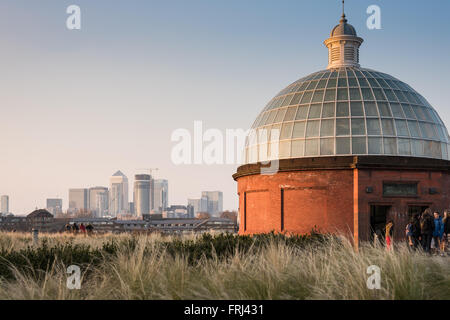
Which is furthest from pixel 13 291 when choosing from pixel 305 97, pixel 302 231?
pixel 305 97

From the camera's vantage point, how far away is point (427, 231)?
18531mm

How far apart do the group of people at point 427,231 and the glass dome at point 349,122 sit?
599 centimetres

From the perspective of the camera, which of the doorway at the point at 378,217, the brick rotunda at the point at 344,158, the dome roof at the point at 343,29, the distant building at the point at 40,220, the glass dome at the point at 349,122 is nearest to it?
the brick rotunda at the point at 344,158

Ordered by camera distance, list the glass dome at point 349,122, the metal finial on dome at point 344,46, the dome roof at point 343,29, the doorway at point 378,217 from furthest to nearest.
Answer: the dome roof at point 343,29 < the metal finial on dome at point 344,46 < the doorway at point 378,217 < the glass dome at point 349,122

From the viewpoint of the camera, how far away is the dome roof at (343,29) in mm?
32125

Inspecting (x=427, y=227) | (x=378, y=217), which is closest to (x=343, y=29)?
(x=378, y=217)

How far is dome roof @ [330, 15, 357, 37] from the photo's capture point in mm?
32125

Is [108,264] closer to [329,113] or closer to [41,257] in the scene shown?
[41,257]

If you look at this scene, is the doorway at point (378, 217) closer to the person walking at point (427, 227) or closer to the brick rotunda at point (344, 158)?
the brick rotunda at point (344, 158)

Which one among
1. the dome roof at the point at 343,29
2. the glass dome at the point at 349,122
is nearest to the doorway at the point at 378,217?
the glass dome at the point at 349,122

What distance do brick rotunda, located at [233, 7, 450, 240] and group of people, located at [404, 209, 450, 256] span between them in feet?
13.7

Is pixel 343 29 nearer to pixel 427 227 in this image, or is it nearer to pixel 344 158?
pixel 344 158

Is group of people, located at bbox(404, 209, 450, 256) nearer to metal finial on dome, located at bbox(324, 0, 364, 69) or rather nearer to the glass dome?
the glass dome

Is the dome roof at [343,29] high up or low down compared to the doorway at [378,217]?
up
